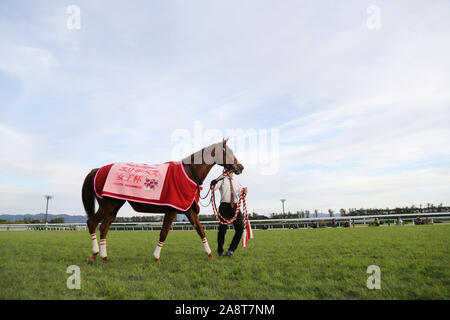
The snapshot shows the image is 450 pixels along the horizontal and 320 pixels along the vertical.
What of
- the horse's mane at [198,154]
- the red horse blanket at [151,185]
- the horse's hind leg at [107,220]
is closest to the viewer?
the red horse blanket at [151,185]

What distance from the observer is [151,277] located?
493 cm

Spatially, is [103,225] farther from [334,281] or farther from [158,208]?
[334,281]

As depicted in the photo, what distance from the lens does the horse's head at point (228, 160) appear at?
290 inches

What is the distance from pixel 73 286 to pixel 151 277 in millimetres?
1206

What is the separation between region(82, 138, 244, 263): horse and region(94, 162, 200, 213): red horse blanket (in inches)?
7.3

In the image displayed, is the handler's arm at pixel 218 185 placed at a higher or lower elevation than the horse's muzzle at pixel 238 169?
lower

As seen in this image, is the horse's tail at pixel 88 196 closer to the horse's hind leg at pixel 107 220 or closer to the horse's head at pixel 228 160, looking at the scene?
the horse's hind leg at pixel 107 220

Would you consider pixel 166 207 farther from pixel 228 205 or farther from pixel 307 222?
pixel 307 222

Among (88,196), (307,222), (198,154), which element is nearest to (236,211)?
(198,154)

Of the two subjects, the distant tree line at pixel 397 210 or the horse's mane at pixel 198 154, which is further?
the distant tree line at pixel 397 210

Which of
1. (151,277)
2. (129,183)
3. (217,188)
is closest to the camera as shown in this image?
(151,277)

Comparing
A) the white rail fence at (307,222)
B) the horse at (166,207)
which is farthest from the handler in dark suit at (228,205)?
the white rail fence at (307,222)

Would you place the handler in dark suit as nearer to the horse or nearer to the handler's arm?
the handler's arm

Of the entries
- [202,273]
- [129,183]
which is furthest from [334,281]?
[129,183]
